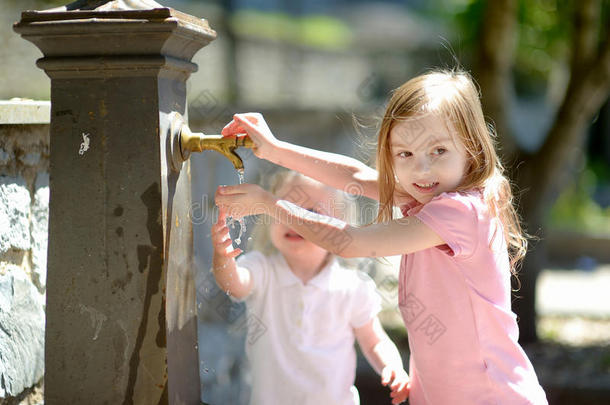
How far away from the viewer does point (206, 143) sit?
189cm

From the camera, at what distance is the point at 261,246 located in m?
2.69

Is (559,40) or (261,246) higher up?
(559,40)

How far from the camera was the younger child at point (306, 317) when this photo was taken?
2.38m

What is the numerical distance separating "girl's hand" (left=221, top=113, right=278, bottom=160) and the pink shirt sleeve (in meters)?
0.42

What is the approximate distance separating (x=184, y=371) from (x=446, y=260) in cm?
71

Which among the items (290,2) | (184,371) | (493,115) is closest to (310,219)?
(184,371)

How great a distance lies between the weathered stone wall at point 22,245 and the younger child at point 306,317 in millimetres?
609

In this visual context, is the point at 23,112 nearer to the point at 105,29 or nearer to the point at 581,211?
the point at 105,29

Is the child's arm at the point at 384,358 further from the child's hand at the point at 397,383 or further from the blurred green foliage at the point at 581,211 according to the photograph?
the blurred green foliage at the point at 581,211

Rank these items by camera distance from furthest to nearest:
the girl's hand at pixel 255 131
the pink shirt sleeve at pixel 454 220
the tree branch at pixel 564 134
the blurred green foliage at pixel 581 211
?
the blurred green foliage at pixel 581 211 → the tree branch at pixel 564 134 → the girl's hand at pixel 255 131 → the pink shirt sleeve at pixel 454 220

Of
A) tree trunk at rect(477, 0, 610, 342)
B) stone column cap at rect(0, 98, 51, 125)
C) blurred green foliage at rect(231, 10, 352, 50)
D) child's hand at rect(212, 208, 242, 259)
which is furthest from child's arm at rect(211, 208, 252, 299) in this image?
blurred green foliage at rect(231, 10, 352, 50)

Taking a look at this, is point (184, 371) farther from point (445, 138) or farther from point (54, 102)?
point (445, 138)

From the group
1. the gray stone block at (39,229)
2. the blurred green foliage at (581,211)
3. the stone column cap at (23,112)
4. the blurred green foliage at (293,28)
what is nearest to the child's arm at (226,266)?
the gray stone block at (39,229)

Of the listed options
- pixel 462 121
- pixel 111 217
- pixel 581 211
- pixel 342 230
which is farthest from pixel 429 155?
pixel 581 211
